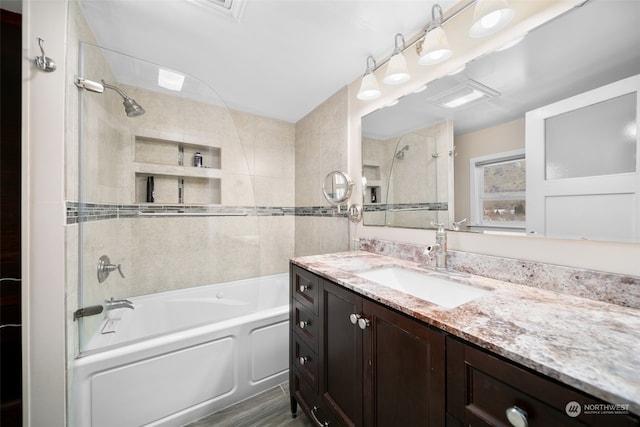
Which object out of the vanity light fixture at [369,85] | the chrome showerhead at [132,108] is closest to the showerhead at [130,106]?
the chrome showerhead at [132,108]

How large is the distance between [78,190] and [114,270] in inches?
26.0

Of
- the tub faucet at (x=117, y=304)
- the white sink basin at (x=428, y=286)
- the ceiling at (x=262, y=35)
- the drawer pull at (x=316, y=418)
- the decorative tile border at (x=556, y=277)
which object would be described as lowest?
the drawer pull at (x=316, y=418)

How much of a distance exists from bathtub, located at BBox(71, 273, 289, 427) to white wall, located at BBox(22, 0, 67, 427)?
117 millimetres

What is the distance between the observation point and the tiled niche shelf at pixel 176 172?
1845 mm

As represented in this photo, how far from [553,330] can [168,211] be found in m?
2.29

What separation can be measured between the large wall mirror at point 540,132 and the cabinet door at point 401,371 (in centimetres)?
68

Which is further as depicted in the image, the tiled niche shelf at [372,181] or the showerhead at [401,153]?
the tiled niche shelf at [372,181]

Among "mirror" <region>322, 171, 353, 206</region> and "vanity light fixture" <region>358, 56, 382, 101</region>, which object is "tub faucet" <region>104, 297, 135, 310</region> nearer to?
"mirror" <region>322, 171, 353, 206</region>

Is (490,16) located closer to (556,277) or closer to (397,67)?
(397,67)

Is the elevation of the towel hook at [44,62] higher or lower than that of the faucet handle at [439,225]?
higher

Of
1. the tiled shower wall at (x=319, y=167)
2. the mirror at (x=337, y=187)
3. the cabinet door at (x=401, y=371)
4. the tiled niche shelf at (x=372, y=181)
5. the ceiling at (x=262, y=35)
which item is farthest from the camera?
the tiled shower wall at (x=319, y=167)

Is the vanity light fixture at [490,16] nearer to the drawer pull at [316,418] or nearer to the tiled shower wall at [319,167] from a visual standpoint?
the tiled shower wall at [319,167]

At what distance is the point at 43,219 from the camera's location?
3.28 ft

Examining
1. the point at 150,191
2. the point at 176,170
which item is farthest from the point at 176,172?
the point at 150,191
